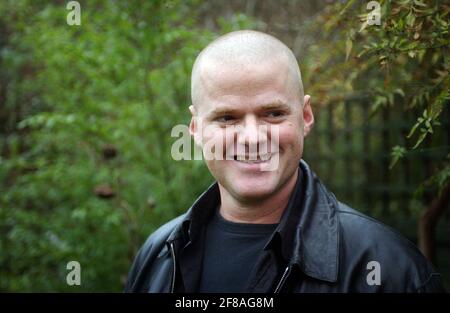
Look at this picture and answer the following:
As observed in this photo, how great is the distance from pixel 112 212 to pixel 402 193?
2.91 m

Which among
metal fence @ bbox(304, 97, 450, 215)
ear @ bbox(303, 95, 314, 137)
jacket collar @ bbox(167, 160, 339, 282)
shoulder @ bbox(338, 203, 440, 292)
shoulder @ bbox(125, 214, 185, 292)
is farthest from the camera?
metal fence @ bbox(304, 97, 450, 215)

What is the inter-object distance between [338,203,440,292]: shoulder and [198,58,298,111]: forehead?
21.0 inches

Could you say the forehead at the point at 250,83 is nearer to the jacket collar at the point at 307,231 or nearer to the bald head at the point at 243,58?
the bald head at the point at 243,58

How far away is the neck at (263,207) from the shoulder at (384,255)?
0.25 m

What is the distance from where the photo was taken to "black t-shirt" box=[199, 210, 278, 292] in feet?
7.14

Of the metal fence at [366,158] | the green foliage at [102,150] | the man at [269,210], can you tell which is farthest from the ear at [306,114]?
the metal fence at [366,158]

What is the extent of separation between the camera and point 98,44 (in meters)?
4.43

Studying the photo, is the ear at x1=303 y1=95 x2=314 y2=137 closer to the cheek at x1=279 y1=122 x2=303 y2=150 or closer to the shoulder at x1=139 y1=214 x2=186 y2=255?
the cheek at x1=279 y1=122 x2=303 y2=150

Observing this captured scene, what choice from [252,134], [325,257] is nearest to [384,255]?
[325,257]

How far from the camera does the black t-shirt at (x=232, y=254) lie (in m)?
2.18

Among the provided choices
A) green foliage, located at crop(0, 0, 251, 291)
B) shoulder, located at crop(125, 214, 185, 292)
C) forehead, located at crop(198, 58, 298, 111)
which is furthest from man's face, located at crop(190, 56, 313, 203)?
green foliage, located at crop(0, 0, 251, 291)

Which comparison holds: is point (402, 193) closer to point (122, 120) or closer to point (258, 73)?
point (122, 120)

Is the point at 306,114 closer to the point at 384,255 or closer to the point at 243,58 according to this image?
the point at 243,58

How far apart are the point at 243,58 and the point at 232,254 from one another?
75 cm
